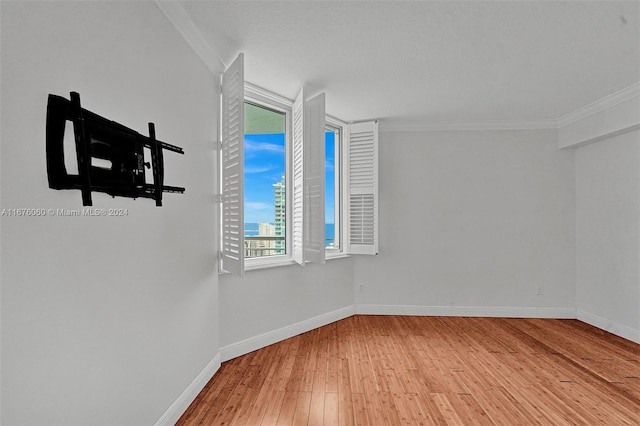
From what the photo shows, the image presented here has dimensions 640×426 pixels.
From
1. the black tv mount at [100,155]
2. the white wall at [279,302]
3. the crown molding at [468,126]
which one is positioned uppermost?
the crown molding at [468,126]

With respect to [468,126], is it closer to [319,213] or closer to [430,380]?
[319,213]

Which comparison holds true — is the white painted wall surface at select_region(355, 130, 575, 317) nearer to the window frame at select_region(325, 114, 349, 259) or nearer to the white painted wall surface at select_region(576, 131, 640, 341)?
the white painted wall surface at select_region(576, 131, 640, 341)

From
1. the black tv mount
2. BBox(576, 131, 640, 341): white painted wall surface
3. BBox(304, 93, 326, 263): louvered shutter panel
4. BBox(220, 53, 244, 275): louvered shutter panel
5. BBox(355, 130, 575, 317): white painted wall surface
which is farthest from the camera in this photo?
BBox(355, 130, 575, 317): white painted wall surface

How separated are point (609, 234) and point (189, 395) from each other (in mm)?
4517

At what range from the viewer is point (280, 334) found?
400 centimetres

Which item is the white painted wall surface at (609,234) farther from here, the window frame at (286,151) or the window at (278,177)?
the window frame at (286,151)

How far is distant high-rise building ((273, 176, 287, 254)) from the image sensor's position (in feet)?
13.5

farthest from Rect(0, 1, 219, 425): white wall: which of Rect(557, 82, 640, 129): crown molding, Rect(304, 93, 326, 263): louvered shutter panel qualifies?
Rect(557, 82, 640, 129): crown molding

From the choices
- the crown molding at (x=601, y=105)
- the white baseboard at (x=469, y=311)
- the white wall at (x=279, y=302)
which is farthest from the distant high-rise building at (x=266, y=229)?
the crown molding at (x=601, y=105)

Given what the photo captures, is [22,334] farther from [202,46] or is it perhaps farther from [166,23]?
[202,46]

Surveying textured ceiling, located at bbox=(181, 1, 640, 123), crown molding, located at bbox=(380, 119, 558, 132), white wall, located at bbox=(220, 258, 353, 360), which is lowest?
white wall, located at bbox=(220, 258, 353, 360)

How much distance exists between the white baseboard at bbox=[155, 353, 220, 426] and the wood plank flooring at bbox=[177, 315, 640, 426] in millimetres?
52

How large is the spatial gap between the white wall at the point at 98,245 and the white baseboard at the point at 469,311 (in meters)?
2.88

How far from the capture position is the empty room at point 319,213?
1424 mm
